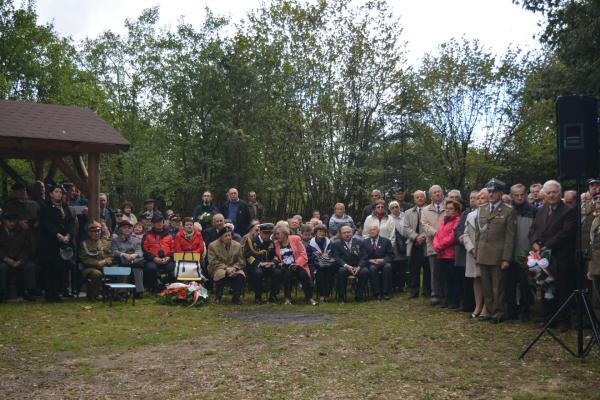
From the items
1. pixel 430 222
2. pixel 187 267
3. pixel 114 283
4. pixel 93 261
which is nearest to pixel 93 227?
pixel 93 261

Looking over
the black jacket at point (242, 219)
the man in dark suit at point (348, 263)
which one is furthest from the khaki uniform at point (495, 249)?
the black jacket at point (242, 219)

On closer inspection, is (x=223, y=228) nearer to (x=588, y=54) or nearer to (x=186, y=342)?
(x=186, y=342)

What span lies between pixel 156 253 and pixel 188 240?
0.87 m

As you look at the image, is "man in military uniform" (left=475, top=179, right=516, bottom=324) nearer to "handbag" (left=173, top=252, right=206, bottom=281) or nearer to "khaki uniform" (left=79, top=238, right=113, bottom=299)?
"handbag" (left=173, top=252, right=206, bottom=281)

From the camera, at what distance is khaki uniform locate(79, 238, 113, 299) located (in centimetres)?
1142

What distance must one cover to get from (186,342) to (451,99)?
718 inches

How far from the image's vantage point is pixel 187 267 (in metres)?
11.5

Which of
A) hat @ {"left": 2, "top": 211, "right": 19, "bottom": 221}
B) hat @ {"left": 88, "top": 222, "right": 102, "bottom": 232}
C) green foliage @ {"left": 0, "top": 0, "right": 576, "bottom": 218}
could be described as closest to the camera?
hat @ {"left": 2, "top": 211, "right": 19, "bottom": 221}

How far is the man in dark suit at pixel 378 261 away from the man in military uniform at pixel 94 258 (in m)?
4.77

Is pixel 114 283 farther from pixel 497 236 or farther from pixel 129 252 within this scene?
pixel 497 236

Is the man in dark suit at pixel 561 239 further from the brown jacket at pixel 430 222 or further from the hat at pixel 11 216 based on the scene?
the hat at pixel 11 216

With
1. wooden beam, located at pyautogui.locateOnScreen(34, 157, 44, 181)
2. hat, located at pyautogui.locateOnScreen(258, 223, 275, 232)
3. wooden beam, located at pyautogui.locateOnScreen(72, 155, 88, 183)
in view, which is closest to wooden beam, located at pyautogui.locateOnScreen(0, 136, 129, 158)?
wooden beam, located at pyautogui.locateOnScreen(72, 155, 88, 183)

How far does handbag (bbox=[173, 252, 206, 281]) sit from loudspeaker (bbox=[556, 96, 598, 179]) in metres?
7.02

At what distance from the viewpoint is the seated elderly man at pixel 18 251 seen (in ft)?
36.4
